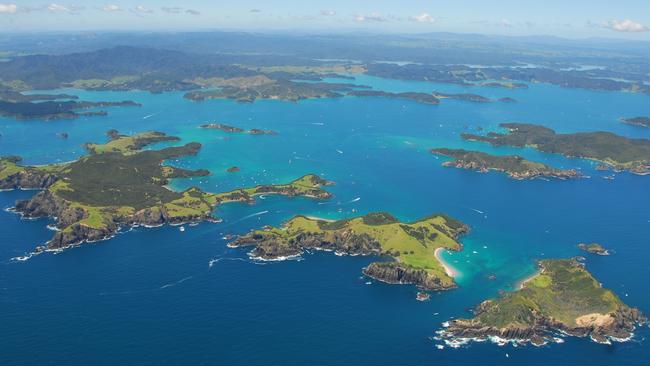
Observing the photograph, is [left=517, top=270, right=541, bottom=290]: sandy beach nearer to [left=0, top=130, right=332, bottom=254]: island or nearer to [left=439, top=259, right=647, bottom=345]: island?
[left=439, top=259, right=647, bottom=345]: island

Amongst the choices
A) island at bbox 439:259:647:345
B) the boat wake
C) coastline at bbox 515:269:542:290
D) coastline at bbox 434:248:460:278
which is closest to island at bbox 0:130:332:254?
the boat wake

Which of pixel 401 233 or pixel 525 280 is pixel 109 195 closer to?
→ pixel 401 233

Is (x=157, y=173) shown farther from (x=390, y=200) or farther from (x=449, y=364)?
(x=449, y=364)

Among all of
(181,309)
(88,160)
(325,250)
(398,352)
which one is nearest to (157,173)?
(88,160)

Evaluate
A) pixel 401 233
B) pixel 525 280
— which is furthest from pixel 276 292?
pixel 525 280

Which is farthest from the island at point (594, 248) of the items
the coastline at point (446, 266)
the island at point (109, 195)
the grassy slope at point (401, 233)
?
the island at point (109, 195)
